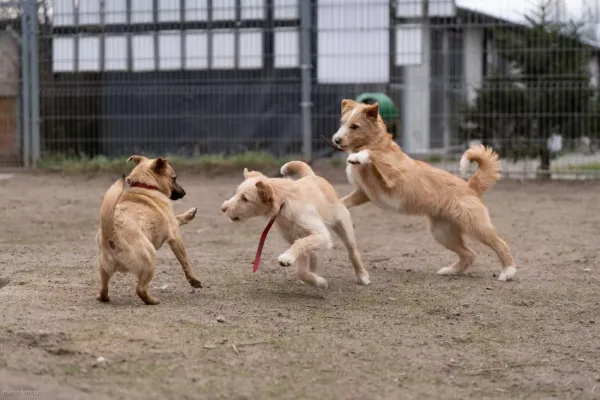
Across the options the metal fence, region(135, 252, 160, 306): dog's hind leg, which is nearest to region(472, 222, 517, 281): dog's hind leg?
region(135, 252, 160, 306): dog's hind leg

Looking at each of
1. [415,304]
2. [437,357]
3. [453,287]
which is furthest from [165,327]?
[453,287]

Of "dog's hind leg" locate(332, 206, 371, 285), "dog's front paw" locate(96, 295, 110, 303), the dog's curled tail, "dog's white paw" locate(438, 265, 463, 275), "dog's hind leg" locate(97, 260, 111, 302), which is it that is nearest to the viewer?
the dog's curled tail

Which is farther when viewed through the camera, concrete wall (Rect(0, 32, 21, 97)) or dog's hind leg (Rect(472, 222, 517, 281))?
concrete wall (Rect(0, 32, 21, 97))

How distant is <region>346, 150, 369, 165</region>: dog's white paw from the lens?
6.71 m

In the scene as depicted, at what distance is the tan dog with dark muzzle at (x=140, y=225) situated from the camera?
17.3 ft

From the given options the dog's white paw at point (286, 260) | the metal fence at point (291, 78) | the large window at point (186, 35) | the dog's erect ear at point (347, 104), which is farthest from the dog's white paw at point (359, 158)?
the large window at point (186, 35)

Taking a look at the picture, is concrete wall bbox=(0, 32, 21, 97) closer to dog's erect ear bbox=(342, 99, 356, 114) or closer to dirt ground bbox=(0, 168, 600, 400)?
dirt ground bbox=(0, 168, 600, 400)

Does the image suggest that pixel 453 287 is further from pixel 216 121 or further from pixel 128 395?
pixel 216 121

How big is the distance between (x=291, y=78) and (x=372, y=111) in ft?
21.7

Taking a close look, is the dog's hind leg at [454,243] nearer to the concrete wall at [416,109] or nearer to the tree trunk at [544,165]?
the concrete wall at [416,109]

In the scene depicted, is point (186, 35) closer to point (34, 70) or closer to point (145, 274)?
point (34, 70)

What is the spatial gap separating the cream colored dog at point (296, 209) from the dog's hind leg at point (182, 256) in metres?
0.45

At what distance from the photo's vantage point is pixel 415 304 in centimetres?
596

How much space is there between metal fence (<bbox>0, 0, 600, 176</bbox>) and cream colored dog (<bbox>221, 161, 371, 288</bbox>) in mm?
6576
